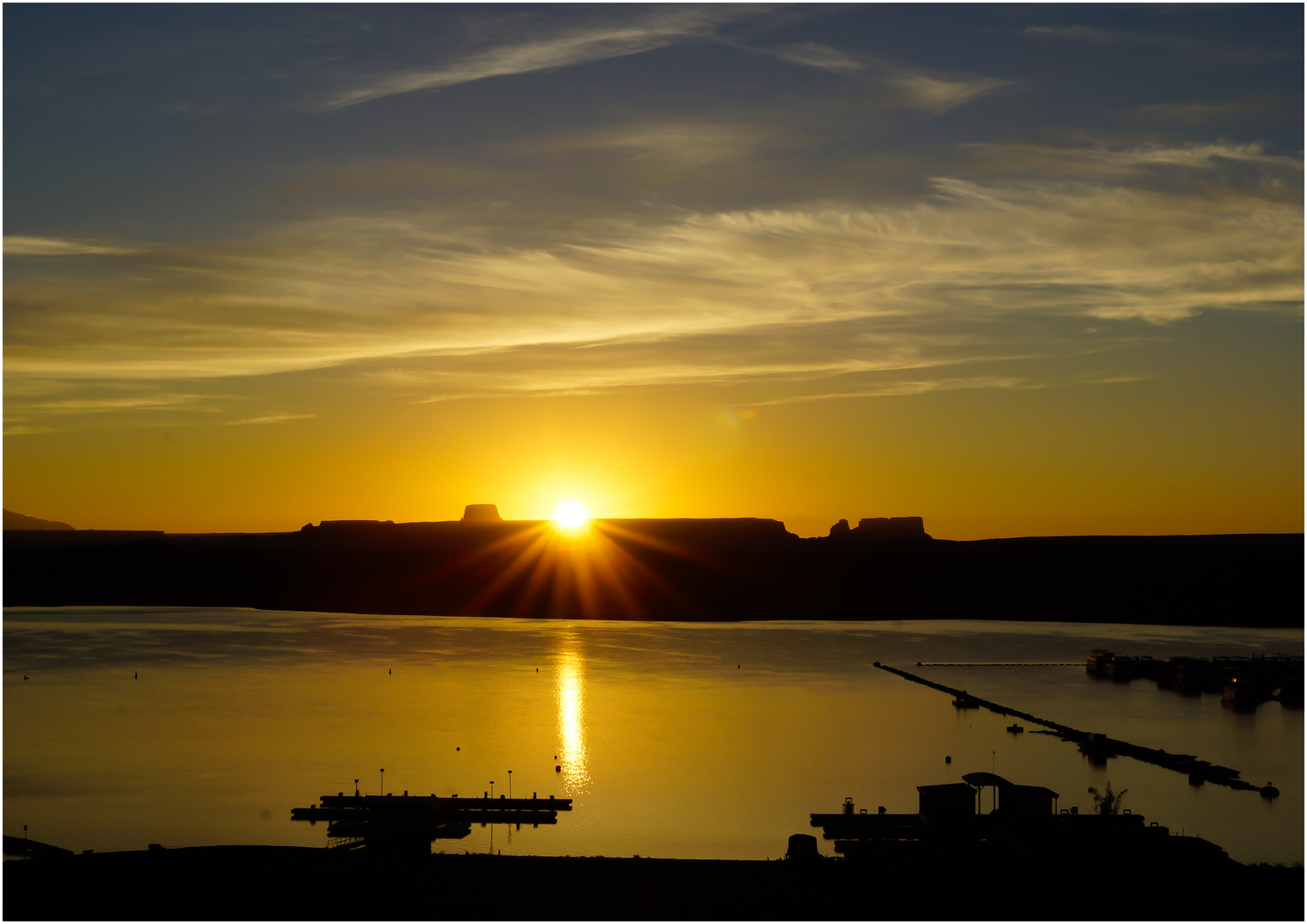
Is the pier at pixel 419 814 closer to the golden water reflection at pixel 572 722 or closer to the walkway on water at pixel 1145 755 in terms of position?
the golden water reflection at pixel 572 722

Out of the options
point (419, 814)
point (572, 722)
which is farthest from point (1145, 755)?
point (419, 814)

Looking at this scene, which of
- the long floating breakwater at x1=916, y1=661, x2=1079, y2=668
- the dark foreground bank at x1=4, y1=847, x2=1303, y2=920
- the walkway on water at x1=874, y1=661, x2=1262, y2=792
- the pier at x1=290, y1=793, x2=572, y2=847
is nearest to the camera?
the dark foreground bank at x1=4, y1=847, x2=1303, y2=920

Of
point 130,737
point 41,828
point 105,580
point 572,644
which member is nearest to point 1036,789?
point 41,828

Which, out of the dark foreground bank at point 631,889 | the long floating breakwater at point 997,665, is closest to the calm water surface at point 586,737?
the long floating breakwater at point 997,665

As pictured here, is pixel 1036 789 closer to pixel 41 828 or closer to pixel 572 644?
pixel 41 828

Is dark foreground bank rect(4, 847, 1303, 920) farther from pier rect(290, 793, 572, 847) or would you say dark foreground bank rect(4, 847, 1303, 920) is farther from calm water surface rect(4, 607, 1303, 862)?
calm water surface rect(4, 607, 1303, 862)

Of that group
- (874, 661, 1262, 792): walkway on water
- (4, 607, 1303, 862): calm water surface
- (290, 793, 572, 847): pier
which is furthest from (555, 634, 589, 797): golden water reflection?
(874, 661, 1262, 792): walkway on water
